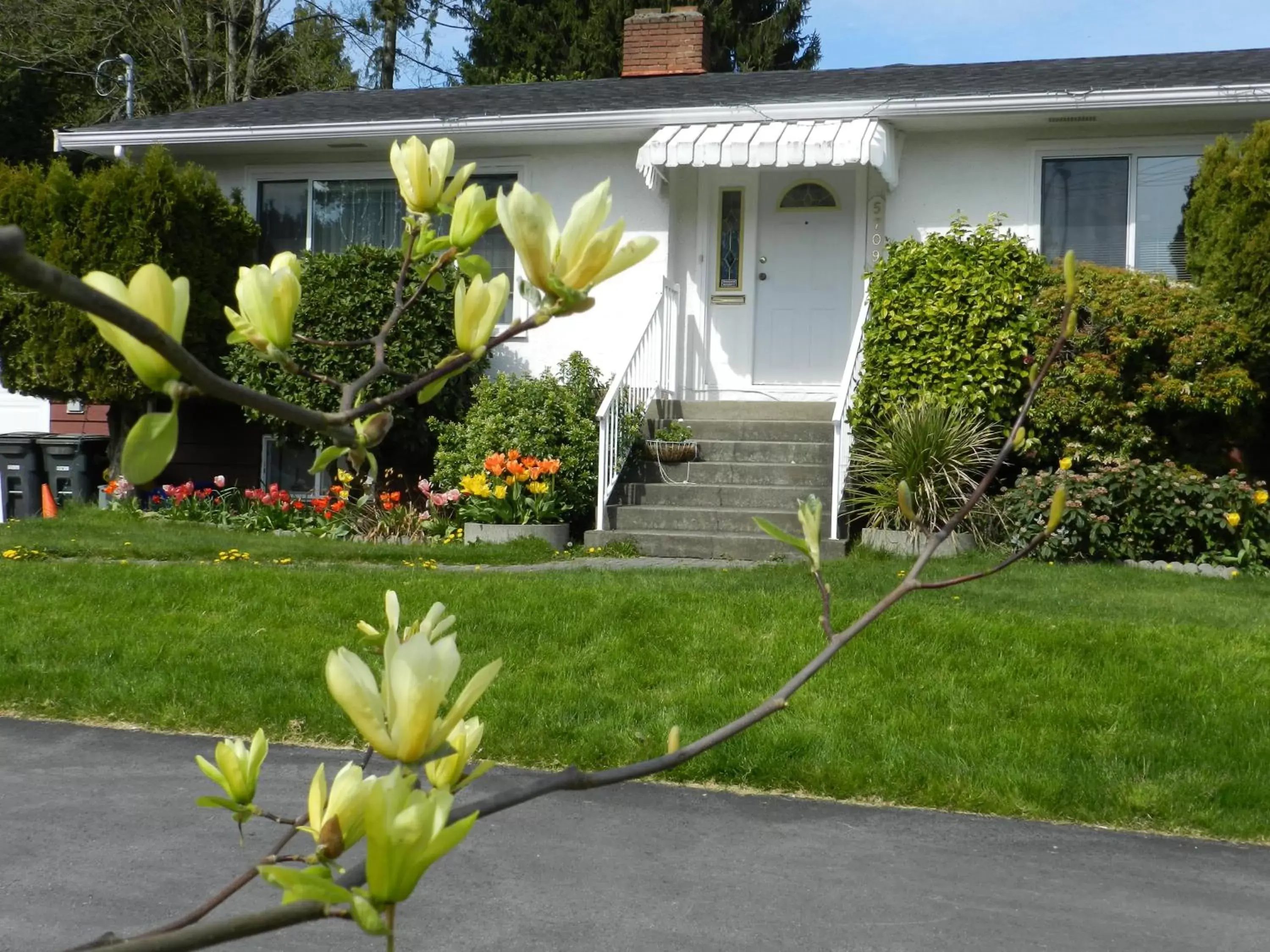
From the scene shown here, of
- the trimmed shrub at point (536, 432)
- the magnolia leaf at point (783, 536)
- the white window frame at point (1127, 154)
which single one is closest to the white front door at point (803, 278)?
the white window frame at point (1127, 154)

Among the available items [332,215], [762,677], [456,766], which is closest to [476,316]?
[456,766]

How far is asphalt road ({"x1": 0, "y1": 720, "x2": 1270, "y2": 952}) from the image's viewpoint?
4199 millimetres

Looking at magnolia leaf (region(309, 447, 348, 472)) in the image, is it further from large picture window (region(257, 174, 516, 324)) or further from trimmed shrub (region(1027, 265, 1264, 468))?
large picture window (region(257, 174, 516, 324))

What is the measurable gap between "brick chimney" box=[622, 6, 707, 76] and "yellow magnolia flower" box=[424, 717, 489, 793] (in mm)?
16840

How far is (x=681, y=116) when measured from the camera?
1368cm

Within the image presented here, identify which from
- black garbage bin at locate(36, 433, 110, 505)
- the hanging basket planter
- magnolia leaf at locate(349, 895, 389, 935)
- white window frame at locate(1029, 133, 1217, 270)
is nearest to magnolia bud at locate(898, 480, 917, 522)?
magnolia leaf at locate(349, 895, 389, 935)

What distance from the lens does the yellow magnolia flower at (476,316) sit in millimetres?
1163

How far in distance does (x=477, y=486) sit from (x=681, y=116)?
4.49 metres

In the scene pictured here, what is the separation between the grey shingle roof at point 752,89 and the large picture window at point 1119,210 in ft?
2.60

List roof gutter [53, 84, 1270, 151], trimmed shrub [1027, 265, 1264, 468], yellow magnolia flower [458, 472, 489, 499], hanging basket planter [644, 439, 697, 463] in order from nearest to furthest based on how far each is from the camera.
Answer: trimmed shrub [1027, 265, 1264, 468], yellow magnolia flower [458, 472, 489, 499], roof gutter [53, 84, 1270, 151], hanging basket planter [644, 439, 697, 463]

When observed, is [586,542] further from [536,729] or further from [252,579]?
[536,729]

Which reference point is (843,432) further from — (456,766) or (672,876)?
(456,766)

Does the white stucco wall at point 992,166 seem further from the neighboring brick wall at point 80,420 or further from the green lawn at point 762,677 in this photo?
the neighboring brick wall at point 80,420

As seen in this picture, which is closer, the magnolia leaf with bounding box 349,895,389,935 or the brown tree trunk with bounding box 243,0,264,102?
the magnolia leaf with bounding box 349,895,389,935
